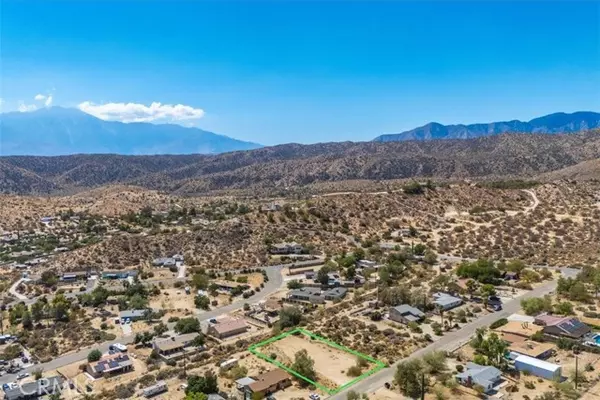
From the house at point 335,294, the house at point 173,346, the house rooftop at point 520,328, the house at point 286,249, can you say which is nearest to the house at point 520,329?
the house rooftop at point 520,328

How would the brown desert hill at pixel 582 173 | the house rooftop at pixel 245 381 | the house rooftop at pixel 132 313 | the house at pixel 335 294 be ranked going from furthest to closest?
the brown desert hill at pixel 582 173 < the house at pixel 335 294 < the house rooftop at pixel 132 313 < the house rooftop at pixel 245 381

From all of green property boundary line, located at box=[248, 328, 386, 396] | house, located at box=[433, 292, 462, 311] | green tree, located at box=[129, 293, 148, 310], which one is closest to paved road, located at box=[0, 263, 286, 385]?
green tree, located at box=[129, 293, 148, 310]

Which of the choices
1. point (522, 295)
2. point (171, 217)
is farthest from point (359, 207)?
point (522, 295)

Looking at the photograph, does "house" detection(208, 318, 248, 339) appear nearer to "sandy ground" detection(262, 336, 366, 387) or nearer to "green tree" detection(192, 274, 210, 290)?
"sandy ground" detection(262, 336, 366, 387)

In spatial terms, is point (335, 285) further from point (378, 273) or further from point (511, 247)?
point (511, 247)

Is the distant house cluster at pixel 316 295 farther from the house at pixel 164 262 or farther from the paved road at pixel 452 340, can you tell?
the house at pixel 164 262

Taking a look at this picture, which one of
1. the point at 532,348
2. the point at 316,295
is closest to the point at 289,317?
the point at 316,295
